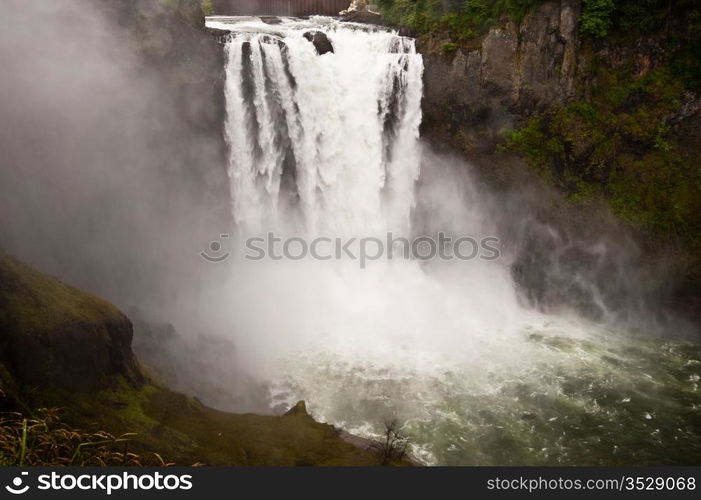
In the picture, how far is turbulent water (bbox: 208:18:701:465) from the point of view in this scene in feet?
38.8

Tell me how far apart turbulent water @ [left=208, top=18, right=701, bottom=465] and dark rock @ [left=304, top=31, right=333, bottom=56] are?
205 mm

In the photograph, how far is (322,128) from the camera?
17.3 meters

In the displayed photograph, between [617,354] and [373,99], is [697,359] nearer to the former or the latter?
[617,354]

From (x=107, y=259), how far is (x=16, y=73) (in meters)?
5.54

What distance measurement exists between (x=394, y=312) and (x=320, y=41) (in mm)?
9536

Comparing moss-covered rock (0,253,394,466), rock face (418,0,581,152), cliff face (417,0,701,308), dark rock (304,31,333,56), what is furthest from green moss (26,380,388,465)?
rock face (418,0,581,152)

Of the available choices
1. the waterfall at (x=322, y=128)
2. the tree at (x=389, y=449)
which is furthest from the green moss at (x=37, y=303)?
the waterfall at (x=322, y=128)

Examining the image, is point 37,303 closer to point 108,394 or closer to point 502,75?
point 108,394

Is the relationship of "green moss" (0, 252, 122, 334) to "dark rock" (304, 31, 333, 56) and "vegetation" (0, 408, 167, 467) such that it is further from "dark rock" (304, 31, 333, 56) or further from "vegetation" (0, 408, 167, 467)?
"dark rock" (304, 31, 333, 56)

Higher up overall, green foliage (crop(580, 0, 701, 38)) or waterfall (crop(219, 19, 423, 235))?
green foliage (crop(580, 0, 701, 38))

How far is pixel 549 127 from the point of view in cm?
1741

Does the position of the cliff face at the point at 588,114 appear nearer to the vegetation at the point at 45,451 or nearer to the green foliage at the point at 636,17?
the green foliage at the point at 636,17

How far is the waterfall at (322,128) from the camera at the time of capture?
16.3 meters

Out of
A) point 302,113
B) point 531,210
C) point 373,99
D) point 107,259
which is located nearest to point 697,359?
point 531,210
